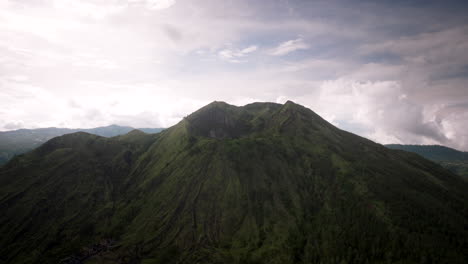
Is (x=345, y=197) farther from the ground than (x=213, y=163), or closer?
closer

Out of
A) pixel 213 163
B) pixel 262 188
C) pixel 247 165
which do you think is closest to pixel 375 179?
pixel 262 188

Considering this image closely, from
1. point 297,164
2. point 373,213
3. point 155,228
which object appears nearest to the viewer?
point 373,213

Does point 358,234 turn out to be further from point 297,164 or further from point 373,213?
point 297,164

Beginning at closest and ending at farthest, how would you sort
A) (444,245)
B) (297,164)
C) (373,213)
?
(444,245), (373,213), (297,164)

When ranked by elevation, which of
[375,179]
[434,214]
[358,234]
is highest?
[375,179]

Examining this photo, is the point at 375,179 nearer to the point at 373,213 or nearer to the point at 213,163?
the point at 373,213

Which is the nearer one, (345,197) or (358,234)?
(358,234)

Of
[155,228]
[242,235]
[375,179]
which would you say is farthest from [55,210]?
[375,179]
